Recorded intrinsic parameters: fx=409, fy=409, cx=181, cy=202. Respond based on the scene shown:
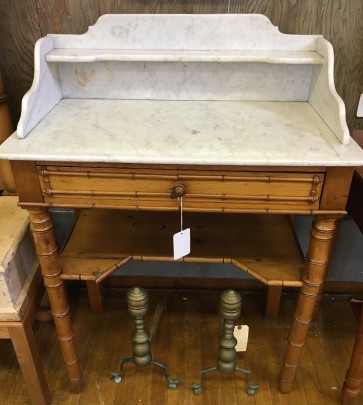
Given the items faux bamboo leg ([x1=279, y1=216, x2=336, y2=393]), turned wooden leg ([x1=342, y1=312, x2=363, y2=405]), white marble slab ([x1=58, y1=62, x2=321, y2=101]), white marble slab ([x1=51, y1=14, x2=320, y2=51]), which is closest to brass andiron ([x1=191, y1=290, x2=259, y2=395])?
faux bamboo leg ([x1=279, y1=216, x2=336, y2=393])

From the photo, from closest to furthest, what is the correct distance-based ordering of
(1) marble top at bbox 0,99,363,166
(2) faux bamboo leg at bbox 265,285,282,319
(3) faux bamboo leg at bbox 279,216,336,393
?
(1) marble top at bbox 0,99,363,166, (3) faux bamboo leg at bbox 279,216,336,393, (2) faux bamboo leg at bbox 265,285,282,319

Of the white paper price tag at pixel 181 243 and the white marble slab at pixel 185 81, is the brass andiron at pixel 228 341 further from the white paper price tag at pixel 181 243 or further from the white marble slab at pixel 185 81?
the white marble slab at pixel 185 81

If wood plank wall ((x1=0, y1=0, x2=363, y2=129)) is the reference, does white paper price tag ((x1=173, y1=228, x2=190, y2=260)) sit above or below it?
below

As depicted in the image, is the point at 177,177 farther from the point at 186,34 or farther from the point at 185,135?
the point at 186,34

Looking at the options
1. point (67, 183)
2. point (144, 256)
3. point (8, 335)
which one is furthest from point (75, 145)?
point (8, 335)

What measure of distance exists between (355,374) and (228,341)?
1.29 ft

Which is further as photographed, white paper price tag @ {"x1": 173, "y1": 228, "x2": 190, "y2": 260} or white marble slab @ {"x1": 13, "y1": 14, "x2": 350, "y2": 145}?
white marble slab @ {"x1": 13, "y1": 14, "x2": 350, "y2": 145}

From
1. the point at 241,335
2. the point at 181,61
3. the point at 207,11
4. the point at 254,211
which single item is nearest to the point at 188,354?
the point at 241,335

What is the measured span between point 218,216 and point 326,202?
46 cm

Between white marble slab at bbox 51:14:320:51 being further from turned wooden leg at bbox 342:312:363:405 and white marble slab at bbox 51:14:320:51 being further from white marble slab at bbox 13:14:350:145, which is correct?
turned wooden leg at bbox 342:312:363:405

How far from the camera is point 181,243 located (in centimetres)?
104

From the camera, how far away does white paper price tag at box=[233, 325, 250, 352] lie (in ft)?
4.45

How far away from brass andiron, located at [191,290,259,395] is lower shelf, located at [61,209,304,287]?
0.31 ft

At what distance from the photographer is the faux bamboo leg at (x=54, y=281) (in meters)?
1.04
